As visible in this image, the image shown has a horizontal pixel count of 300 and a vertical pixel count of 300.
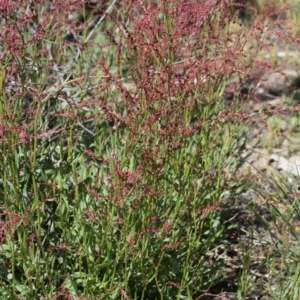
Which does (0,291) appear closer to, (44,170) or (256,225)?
(44,170)

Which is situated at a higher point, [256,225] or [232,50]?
[232,50]

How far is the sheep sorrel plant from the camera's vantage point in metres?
2.48

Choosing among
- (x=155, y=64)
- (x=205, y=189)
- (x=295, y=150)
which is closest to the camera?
(x=155, y=64)

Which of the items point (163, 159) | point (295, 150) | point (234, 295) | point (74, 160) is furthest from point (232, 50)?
point (295, 150)

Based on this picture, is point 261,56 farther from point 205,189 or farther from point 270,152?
point 205,189

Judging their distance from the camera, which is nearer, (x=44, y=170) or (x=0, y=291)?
(x=0, y=291)

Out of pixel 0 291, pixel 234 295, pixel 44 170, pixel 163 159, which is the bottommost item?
pixel 234 295

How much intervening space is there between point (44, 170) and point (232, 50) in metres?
1.06

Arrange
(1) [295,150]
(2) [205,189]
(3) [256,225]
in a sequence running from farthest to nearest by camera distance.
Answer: (1) [295,150], (3) [256,225], (2) [205,189]

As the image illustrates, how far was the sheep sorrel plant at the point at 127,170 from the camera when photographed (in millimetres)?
2480

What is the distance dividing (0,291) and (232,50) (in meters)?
1.33

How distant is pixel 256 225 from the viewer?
13.4 ft

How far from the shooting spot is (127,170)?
288 cm

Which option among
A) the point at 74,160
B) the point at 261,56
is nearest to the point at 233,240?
the point at 74,160
